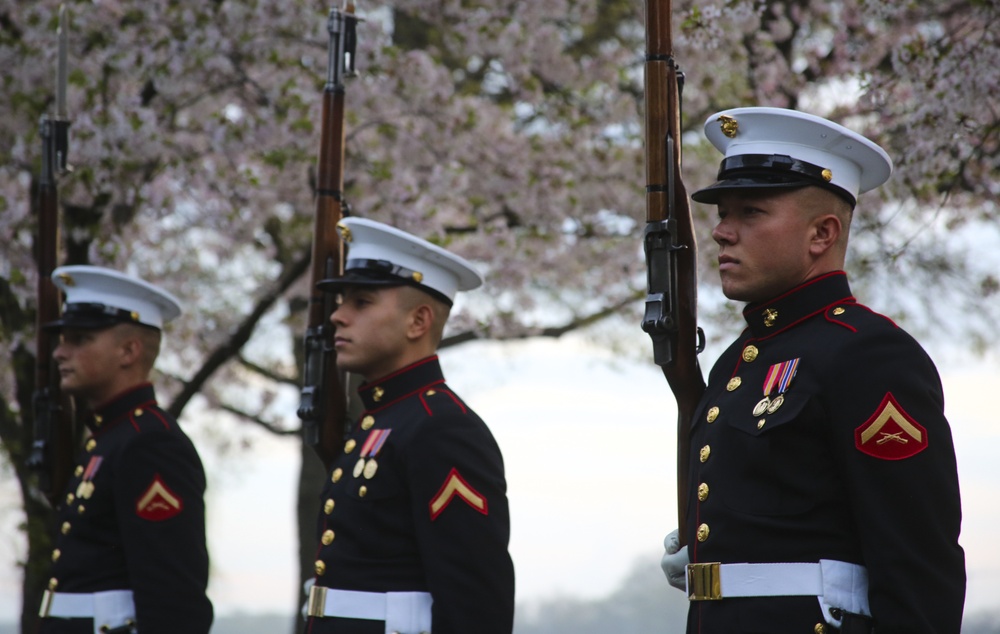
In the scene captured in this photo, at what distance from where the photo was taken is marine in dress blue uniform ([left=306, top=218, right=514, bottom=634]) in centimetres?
420

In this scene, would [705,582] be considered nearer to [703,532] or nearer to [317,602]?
[703,532]

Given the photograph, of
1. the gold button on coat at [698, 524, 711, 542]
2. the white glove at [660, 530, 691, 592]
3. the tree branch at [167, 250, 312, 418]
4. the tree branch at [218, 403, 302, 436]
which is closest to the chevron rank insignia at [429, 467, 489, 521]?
the white glove at [660, 530, 691, 592]

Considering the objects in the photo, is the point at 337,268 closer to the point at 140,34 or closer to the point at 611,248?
the point at 140,34

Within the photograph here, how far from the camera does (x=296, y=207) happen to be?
37.0ft

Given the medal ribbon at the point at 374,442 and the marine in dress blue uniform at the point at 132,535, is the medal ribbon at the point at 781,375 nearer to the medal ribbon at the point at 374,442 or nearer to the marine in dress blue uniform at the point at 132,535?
the medal ribbon at the point at 374,442

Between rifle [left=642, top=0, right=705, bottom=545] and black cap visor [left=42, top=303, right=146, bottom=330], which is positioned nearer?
rifle [left=642, top=0, right=705, bottom=545]

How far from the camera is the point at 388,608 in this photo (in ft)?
13.9

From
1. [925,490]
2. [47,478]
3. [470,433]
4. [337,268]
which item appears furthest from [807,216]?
[47,478]

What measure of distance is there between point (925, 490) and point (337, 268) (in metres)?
3.08

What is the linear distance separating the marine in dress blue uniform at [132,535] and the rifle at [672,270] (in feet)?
8.27

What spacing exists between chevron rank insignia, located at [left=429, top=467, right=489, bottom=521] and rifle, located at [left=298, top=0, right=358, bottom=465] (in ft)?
3.07

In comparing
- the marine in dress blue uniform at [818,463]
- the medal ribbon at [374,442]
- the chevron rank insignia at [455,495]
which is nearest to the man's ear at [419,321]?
the medal ribbon at [374,442]

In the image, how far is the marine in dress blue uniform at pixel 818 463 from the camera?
293 cm

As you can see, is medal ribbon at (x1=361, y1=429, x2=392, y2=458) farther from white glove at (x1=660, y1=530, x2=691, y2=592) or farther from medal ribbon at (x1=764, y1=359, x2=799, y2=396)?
medal ribbon at (x1=764, y1=359, x2=799, y2=396)
